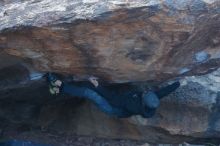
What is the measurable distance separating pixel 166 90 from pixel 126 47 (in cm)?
69

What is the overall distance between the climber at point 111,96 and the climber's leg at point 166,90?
3 centimetres

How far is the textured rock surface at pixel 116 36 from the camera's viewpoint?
8.29 ft

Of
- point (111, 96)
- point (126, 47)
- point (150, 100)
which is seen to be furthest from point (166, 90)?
point (126, 47)

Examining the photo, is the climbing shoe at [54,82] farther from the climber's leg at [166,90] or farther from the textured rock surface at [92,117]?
the climber's leg at [166,90]

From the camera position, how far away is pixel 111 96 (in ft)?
10.3

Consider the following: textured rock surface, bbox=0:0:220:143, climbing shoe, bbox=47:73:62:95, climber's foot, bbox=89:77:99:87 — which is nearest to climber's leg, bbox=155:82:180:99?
textured rock surface, bbox=0:0:220:143

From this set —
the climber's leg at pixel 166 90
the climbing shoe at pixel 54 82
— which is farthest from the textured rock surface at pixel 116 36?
the climber's leg at pixel 166 90

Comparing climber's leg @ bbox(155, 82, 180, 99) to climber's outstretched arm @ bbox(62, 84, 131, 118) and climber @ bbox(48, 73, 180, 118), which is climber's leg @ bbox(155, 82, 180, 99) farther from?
climber's outstretched arm @ bbox(62, 84, 131, 118)

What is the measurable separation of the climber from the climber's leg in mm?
34

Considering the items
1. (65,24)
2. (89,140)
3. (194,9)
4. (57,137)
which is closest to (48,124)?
(57,137)

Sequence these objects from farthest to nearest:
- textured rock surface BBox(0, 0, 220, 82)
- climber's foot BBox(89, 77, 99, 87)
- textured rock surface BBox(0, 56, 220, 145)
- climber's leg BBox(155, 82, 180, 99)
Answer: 1. textured rock surface BBox(0, 56, 220, 145)
2. climber's leg BBox(155, 82, 180, 99)
3. climber's foot BBox(89, 77, 99, 87)
4. textured rock surface BBox(0, 0, 220, 82)

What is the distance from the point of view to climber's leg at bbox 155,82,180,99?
3.23 meters

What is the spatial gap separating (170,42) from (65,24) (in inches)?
23.1

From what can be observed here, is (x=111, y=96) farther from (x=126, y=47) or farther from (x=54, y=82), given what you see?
(x=126, y=47)
